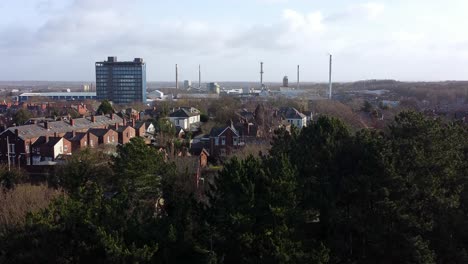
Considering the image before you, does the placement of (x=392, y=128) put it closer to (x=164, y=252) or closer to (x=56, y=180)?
(x=164, y=252)

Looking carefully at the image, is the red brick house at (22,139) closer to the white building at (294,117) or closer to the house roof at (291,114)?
the white building at (294,117)

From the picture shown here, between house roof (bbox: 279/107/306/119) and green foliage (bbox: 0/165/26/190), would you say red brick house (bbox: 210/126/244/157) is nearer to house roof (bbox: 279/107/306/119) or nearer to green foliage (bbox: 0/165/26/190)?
green foliage (bbox: 0/165/26/190)

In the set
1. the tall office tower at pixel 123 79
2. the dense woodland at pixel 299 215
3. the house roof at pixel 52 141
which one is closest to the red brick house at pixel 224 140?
the house roof at pixel 52 141

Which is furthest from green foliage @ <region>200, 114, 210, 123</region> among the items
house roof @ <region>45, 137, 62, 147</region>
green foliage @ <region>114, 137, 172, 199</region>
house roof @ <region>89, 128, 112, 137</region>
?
green foliage @ <region>114, 137, 172, 199</region>

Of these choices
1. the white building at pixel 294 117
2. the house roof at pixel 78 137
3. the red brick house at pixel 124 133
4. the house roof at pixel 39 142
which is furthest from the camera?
the white building at pixel 294 117

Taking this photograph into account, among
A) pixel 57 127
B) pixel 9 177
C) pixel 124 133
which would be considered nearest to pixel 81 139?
pixel 57 127

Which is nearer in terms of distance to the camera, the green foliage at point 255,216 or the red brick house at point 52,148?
the green foliage at point 255,216
